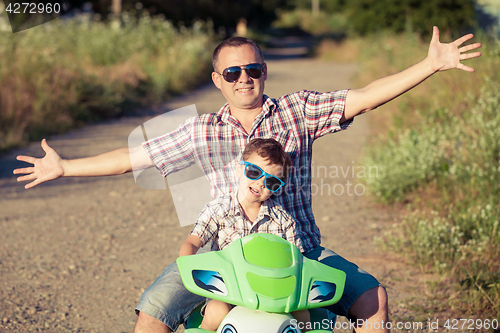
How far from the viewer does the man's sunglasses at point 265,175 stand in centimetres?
210

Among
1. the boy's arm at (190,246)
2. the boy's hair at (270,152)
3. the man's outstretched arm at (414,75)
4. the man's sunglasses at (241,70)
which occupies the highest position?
the man's sunglasses at (241,70)

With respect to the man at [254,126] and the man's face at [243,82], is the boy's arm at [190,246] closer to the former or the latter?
the man at [254,126]

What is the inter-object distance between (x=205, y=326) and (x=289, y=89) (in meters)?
13.3

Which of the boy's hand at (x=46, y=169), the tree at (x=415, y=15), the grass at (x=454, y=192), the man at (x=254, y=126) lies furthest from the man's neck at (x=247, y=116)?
the tree at (x=415, y=15)

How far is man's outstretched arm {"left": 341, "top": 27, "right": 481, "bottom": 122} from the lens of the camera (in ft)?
7.78

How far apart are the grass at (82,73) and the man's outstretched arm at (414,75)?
6.33m

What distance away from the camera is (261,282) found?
1.76 meters

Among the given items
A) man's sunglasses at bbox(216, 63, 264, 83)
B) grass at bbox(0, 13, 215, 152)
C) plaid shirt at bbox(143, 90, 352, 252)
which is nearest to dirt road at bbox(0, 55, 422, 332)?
grass at bbox(0, 13, 215, 152)

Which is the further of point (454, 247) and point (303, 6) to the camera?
point (303, 6)

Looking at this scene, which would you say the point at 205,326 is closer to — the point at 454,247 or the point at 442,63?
the point at 442,63

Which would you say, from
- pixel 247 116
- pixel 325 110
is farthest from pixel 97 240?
pixel 325 110

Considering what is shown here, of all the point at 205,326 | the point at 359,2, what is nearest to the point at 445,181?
the point at 205,326

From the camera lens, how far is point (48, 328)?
126 inches

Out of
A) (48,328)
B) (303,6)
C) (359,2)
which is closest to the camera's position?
(48,328)
